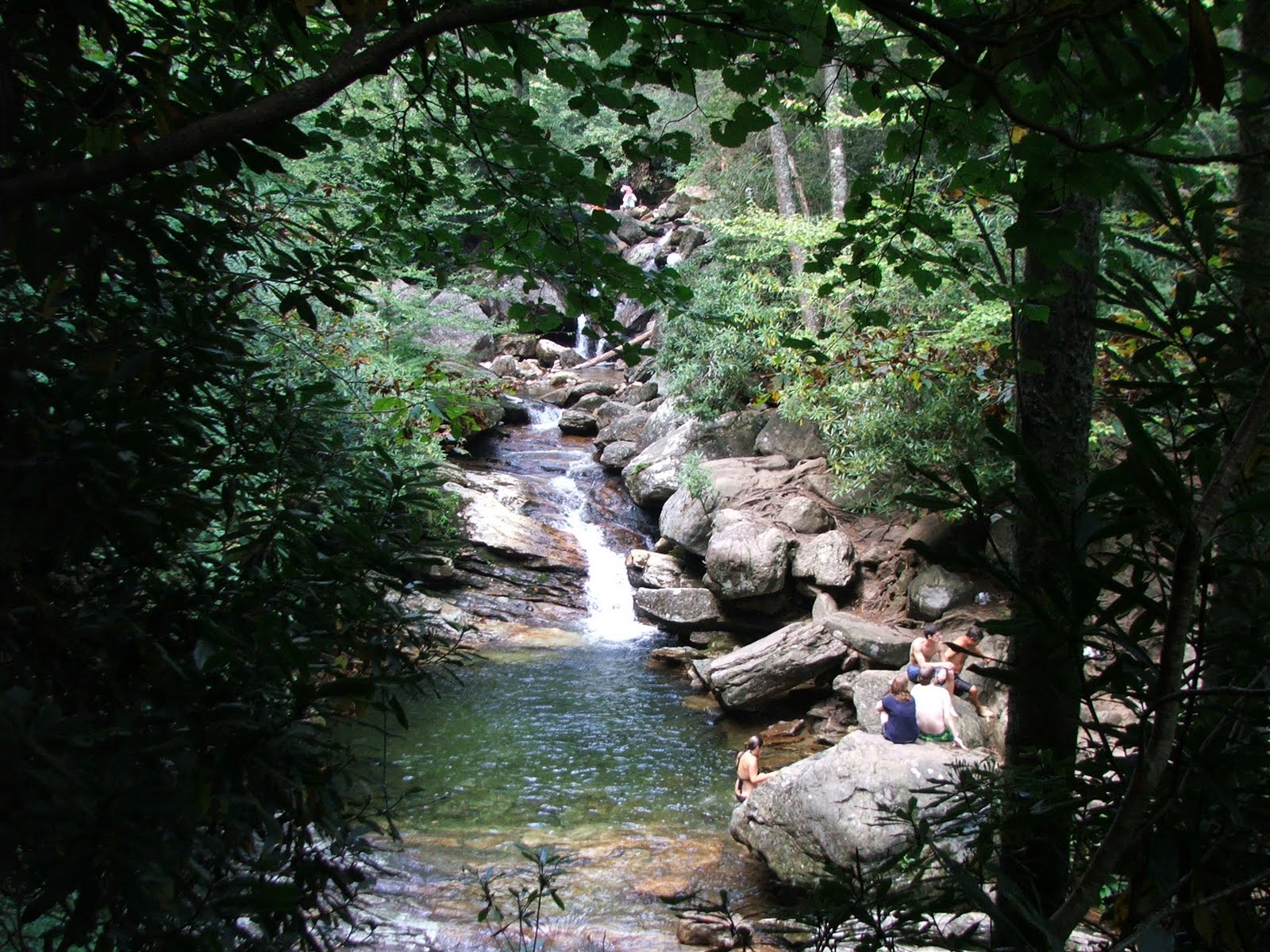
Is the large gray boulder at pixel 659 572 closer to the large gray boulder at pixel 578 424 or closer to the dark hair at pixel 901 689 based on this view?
the dark hair at pixel 901 689

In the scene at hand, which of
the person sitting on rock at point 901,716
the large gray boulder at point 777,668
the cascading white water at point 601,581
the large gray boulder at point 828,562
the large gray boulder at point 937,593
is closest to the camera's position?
the person sitting on rock at point 901,716

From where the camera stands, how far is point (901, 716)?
668 centimetres

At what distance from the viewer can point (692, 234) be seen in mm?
20984

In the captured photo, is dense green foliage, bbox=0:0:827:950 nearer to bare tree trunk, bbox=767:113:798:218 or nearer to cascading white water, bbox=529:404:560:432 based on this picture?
bare tree trunk, bbox=767:113:798:218

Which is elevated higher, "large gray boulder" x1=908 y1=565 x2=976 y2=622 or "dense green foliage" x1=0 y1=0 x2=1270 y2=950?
"dense green foliage" x1=0 y1=0 x2=1270 y2=950

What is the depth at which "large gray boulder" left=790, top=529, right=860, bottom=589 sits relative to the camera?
9359mm

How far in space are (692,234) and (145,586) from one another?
67.8ft

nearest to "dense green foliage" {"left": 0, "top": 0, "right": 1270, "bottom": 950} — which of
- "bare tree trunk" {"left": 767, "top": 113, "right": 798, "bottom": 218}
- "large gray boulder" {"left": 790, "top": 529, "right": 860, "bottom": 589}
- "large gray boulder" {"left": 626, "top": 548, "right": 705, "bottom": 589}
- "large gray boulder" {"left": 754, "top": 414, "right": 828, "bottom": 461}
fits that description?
"large gray boulder" {"left": 790, "top": 529, "right": 860, "bottom": 589}

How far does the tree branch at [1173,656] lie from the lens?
854 mm

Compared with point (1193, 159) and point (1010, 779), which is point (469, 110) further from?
point (1010, 779)

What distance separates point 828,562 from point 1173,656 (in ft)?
28.6

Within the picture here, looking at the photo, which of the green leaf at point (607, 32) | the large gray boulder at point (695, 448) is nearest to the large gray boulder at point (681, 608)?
the large gray boulder at point (695, 448)

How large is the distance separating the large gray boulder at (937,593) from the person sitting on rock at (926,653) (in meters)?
0.70

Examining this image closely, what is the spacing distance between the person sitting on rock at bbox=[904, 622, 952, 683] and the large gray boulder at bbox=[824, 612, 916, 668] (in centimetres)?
40
